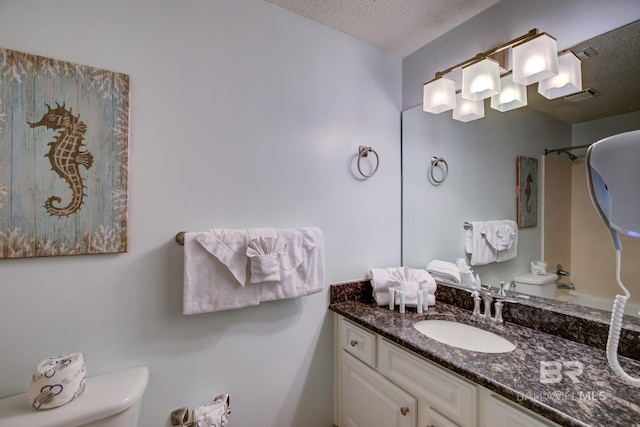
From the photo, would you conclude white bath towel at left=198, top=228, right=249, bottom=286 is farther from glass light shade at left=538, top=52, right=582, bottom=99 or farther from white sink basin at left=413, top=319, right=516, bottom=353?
glass light shade at left=538, top=52, right=582, bottom=99

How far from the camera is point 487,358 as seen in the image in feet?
3.22

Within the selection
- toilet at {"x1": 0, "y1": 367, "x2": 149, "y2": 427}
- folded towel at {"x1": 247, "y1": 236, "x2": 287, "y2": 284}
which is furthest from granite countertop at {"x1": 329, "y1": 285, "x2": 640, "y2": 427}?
toilet at {"x1": 0, "y1": 367, "x2": 149, "y2": 427}

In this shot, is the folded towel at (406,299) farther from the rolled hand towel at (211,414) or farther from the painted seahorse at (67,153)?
the painted seahorse at (67,153)

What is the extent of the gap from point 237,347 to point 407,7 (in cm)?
186

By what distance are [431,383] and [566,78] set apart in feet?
4.34

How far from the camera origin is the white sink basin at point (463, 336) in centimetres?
121

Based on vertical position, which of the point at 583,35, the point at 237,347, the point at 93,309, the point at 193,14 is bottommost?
the point at 237,347

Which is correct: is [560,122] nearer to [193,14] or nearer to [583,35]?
[583,35]

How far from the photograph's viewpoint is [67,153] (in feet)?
3.37

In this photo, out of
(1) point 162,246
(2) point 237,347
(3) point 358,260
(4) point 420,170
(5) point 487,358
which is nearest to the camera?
(5) point 487,358

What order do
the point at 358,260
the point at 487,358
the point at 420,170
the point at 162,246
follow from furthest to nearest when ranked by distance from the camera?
the point at 420,170 → the point at 358,260 → the point at 162,246 → the point at 487,358

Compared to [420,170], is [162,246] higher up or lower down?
lower down

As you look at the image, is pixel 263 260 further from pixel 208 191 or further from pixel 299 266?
pixel 208 191

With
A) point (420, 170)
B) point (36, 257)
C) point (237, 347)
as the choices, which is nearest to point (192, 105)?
point (36, 257)
